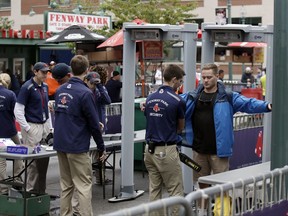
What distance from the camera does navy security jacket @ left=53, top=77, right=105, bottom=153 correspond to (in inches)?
301

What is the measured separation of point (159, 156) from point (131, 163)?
2292 mm

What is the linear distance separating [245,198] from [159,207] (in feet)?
3.89

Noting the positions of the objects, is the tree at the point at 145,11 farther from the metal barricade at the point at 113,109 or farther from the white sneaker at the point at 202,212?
the white sneaker at the point at 202,212

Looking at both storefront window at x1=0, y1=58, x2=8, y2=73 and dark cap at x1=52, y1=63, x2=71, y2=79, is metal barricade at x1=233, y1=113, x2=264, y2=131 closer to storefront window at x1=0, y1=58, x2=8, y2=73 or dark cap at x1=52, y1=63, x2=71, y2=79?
dark cap at x1=52, y1=63, x2=71, y2=79

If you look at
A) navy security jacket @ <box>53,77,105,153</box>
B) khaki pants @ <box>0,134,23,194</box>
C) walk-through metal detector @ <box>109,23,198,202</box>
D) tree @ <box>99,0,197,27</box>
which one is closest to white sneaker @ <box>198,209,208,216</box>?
navy security jacket @ <box>53,77,105,153</box>

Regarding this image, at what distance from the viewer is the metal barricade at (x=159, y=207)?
4.07m

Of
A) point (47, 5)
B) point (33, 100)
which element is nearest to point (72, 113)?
point (33, 100)

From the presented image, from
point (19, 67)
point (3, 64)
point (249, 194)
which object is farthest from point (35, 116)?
point (19, 67)

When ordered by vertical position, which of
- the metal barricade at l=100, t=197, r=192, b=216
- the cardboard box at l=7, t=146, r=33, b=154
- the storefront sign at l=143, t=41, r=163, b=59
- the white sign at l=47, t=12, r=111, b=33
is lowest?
the cardboard box at l=7, t=146, r=33, b=154

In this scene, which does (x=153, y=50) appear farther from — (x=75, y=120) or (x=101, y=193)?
(x=75, y=120)

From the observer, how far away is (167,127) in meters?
7.68

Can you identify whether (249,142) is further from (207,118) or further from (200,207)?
(200,207)

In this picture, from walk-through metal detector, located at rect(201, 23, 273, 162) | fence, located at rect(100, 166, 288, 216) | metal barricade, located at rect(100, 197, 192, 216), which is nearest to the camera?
metal barricade, located at rect(100, 197, 192, 216)

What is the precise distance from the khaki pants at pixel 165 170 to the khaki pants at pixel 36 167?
2.46 metres
